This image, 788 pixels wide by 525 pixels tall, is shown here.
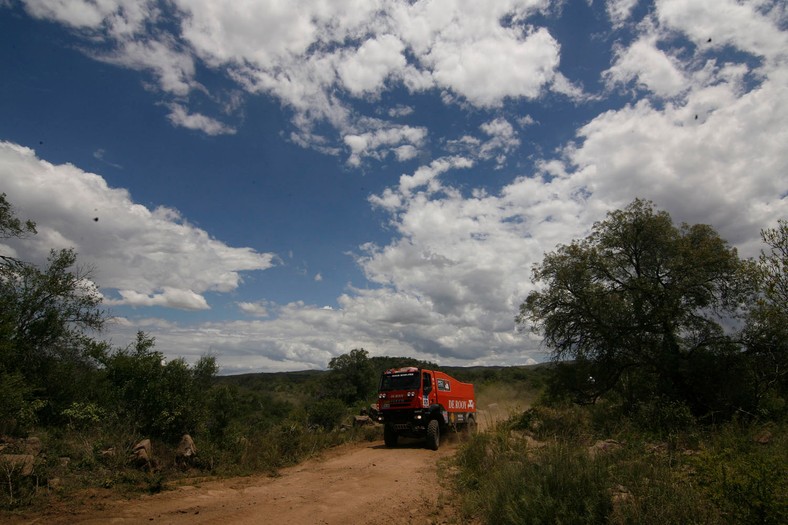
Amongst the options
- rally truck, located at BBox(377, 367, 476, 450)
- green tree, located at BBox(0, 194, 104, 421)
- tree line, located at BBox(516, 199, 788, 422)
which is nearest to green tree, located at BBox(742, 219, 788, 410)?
tree line, located at BBox(516, 199, 788, 422)

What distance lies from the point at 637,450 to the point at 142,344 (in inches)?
563

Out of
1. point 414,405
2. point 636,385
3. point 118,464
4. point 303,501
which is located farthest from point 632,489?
point 636,385

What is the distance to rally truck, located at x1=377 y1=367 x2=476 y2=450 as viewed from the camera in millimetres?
16453

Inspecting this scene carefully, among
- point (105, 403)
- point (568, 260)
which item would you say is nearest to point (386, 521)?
point (105, 403)

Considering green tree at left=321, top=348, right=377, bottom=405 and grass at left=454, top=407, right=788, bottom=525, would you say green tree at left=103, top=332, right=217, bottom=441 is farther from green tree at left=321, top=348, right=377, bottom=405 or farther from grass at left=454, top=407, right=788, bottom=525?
green tree at left=321, top=348, right=377, bottom=405

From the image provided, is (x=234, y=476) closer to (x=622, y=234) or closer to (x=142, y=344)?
(x=142, y=344)

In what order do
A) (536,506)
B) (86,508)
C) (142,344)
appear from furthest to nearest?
(142,344)
(86,508)
(536,506)

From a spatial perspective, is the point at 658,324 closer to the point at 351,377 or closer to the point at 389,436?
the point at 389,436

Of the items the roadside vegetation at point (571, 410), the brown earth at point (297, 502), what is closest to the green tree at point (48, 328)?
the roadside vegetation at point (571, 410)

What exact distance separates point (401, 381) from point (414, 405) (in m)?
1.15

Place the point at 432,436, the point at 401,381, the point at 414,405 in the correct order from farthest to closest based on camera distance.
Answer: the point at 401,381 → the point at 414,405 → the point at 432,436

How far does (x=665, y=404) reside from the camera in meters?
15.2

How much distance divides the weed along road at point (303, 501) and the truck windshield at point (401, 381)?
13.9ft

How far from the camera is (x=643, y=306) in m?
19.7
